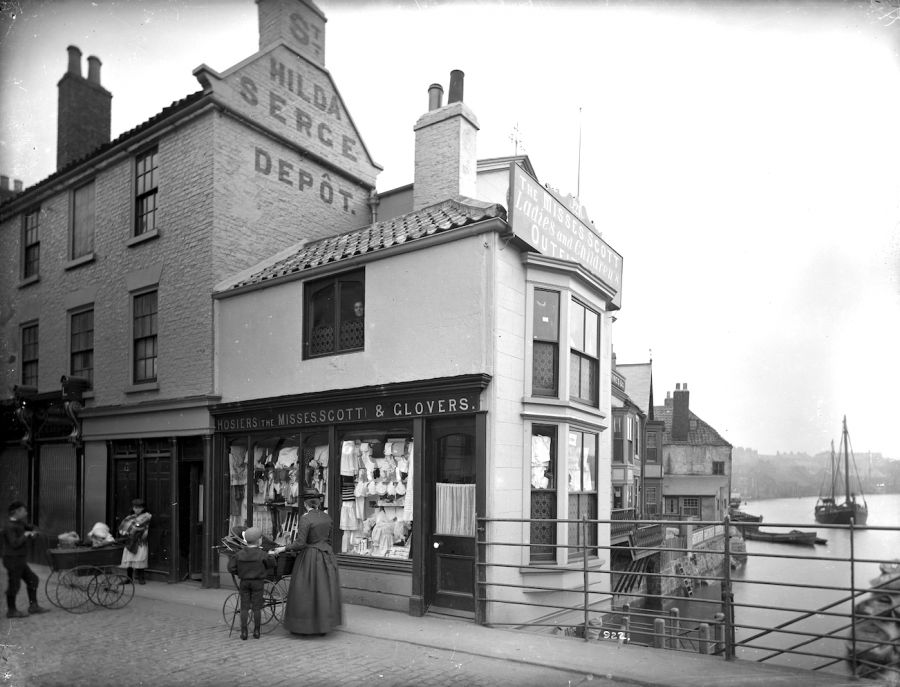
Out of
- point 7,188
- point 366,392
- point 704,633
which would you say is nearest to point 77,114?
point 7,188

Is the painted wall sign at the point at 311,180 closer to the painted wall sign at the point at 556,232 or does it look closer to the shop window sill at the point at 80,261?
the shop window sill at the point at 80,261

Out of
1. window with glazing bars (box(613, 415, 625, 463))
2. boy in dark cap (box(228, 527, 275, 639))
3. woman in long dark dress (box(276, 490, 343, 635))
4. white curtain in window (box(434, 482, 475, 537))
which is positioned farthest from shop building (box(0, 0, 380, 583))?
window with glazing bars (box(613, 415, 625, 463))

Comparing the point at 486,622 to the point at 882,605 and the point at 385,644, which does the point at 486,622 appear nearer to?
the point at 385,644

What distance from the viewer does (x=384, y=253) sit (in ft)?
40.0

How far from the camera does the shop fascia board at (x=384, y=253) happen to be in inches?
429

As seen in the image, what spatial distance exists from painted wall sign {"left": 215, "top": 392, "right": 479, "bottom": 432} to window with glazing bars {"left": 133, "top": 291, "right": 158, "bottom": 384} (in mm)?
3017

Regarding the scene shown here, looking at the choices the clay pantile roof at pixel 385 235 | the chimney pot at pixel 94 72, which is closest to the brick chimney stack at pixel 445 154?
the clay pantile roof at pixel 385 235

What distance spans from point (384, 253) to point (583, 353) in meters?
4.00

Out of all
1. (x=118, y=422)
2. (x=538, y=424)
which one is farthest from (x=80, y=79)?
(x=538, y=424)

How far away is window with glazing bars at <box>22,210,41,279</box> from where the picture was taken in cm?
2009

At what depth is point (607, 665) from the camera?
806 cm

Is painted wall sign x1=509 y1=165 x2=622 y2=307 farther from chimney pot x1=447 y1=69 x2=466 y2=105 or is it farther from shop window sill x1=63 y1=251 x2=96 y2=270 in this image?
shop window sill x1=63 y1=251 x2=96 y2=270

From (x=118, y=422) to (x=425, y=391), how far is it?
9394 millimetres

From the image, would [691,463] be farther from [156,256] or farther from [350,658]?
[350,658]
